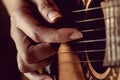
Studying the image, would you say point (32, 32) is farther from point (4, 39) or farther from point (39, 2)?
point (4, 39)

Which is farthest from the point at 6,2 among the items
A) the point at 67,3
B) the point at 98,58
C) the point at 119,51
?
the point at 119,51

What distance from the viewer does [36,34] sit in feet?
2.74

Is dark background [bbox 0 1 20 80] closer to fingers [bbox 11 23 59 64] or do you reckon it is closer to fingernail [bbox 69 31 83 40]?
fingers [bbox 11 23 59 64]

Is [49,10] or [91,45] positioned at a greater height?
[49,10]

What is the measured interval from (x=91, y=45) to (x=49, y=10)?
0.18 meters

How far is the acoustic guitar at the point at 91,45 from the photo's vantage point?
74 cm

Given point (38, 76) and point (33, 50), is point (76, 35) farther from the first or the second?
point (38, 76)

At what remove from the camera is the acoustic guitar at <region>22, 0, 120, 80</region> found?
74cm

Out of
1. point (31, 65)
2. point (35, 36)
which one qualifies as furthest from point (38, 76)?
point (35, 36)

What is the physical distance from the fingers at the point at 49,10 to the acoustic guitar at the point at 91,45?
0.22 feet

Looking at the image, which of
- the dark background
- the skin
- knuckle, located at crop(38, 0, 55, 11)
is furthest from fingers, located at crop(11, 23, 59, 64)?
the dark background

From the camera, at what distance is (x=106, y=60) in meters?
0.78

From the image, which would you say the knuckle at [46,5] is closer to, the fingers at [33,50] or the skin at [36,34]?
the skin at [36,34]

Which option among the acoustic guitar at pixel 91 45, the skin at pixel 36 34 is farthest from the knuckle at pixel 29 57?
the acoustic guitar at pixel 91 45
